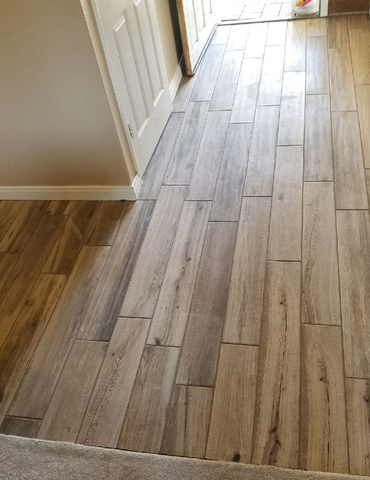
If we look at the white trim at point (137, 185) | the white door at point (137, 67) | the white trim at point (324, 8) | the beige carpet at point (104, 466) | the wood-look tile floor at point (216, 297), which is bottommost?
the wood-look tile floor at point (216, 297)

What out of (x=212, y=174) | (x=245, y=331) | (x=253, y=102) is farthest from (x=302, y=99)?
(x=245, y=331)

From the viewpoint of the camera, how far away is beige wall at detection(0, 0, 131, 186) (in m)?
1.67

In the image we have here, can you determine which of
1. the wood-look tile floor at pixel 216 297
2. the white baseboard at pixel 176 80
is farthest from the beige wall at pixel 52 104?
the white baseboard at pixel 176 80

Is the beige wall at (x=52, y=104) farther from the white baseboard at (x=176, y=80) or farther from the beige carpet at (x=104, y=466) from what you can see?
the beige carpet at (x=104, y=466)

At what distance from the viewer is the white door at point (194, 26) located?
2.79 metres

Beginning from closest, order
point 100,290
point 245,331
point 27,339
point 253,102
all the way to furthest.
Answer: point 245,331
point 27,339
point 100,290
point 253,102

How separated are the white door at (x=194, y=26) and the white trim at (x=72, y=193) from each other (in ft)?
3.88

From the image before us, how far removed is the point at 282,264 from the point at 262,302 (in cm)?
20

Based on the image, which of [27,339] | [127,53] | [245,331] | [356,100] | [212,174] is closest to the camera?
[245,331]

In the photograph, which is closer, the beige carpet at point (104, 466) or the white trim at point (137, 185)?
the beige carpet at point (104, 466)

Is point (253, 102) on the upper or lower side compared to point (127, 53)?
lower

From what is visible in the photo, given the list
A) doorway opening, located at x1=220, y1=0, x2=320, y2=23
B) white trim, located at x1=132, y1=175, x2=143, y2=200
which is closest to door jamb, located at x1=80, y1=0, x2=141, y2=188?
white trim, located at x1=132, y1=175, x2=143, y2=200

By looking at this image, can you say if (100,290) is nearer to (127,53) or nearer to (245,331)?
(245,331)

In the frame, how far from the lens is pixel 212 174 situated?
2.22 m
